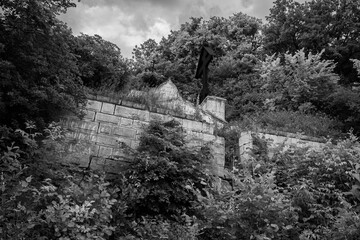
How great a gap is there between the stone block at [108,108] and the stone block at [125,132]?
31cm

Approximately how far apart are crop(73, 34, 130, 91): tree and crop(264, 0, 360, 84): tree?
9899 mm

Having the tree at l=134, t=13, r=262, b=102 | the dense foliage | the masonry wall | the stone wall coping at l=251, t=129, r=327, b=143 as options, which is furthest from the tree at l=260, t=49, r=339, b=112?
the dense foliage

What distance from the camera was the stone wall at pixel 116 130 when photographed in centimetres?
508

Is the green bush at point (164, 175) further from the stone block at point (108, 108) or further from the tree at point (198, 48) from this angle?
the tree at point (198, 48)

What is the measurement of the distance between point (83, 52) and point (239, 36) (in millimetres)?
14018

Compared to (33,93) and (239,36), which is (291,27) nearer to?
(239,36)

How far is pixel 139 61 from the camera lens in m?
20.4

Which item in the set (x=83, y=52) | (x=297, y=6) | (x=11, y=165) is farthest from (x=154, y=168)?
(x=297, y=6)

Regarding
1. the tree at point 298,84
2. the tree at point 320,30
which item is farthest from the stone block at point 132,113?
the tree at point 320,30

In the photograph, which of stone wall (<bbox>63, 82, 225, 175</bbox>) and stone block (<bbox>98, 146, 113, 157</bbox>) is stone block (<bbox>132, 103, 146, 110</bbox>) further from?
stone block (<bbox>98, 146, 113, 157</bbox>)

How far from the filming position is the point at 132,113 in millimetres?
5656

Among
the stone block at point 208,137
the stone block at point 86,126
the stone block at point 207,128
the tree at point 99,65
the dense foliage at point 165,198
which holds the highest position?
the tree at point 99,65

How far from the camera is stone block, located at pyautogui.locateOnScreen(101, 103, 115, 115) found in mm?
5535

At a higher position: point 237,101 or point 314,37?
point 314,37
